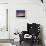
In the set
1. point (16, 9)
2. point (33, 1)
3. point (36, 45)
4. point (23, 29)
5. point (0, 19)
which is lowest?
point (36, 45)

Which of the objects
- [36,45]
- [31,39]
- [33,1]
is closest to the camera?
[36,45]

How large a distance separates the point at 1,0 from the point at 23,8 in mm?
816

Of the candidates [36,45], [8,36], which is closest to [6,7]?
[8,36]

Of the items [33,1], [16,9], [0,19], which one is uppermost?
[33,1]

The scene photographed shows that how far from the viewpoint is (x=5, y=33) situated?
383 centimetres

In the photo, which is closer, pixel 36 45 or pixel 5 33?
pixel 36 45

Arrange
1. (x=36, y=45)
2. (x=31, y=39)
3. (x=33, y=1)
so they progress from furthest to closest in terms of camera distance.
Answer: (x=33, y=1)
(x=31, y=39)
(x=36, y=45)

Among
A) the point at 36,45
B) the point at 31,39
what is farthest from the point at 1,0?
the point at 36,45

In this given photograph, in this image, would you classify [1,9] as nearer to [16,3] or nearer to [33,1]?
[16,3]

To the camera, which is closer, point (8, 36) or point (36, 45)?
point (36, 45)

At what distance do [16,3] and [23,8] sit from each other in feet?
0.98

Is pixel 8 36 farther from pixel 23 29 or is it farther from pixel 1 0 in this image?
pixel 1 0

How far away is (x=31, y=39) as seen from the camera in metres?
2.86

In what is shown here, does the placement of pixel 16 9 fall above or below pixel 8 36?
above
